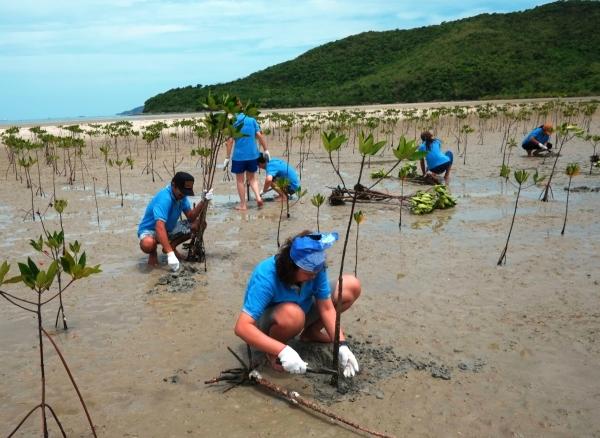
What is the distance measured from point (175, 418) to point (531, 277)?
131 inches

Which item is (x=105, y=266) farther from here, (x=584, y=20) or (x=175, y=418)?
(x=584, y=20)

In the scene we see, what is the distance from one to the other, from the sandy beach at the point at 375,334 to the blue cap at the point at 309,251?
0.76 meters

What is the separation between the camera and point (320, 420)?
270cm

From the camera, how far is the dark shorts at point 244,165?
7547 millimetres

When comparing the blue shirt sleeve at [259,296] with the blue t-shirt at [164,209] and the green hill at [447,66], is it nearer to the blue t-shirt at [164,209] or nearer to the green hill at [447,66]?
the blue t-shirt at [164,209]

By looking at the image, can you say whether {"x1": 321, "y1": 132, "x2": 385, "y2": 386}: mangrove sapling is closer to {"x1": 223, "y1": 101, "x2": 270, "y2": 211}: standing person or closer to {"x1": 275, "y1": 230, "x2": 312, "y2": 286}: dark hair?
{"x1": 275, "y1": 230, "x2": 312, "y2": 286}: dark hair

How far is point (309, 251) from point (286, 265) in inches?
7.9

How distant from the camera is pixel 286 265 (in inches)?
117

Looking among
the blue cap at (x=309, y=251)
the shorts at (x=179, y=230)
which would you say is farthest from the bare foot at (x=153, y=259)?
the blue cap at (x=309, y=251)

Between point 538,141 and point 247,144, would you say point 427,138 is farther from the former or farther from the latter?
point 538,141

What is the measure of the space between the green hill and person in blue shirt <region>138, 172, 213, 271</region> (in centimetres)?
3293

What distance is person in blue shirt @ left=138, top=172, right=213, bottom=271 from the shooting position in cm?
506

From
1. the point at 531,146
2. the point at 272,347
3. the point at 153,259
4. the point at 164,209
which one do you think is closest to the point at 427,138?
the point at 531,146

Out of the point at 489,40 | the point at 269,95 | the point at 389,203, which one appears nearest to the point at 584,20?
the point at 489,40
